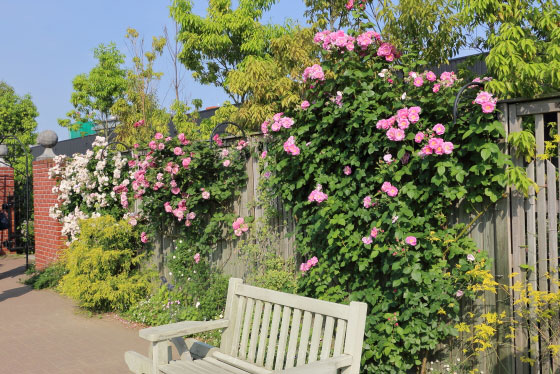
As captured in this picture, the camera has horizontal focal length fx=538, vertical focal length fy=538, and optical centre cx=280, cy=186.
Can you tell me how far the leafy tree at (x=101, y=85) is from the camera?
69.6 ft

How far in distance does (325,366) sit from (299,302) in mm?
587

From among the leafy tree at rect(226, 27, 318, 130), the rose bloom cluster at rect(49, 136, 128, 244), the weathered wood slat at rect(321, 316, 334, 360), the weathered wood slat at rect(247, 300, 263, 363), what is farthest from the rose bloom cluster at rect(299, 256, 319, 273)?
the leafy tree at rect(226, 27, 318, 130)

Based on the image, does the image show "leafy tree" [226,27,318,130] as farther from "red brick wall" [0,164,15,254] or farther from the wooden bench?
"red brick wall" [0,164,15,254]

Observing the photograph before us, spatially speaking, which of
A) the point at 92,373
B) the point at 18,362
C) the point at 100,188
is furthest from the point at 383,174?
the point at 100,188

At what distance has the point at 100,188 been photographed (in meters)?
8.48

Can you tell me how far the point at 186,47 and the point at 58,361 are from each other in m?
12.7

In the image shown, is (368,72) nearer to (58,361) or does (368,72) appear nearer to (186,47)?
(58,361)

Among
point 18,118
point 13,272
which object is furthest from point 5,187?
point 18,118

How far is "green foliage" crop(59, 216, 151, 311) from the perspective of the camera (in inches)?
284

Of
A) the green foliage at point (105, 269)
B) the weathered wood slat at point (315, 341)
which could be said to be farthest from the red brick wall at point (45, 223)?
the weathered wood slat at point (315, 341)

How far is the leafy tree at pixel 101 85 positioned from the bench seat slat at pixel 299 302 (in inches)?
750

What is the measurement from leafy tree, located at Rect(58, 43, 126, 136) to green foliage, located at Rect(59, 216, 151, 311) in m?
14.7

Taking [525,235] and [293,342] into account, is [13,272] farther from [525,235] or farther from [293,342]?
[525,235]

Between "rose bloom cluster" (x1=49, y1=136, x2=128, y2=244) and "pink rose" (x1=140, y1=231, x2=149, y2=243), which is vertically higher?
"rose bloom cluster" (x1=49, y1=136, x2=128, y2=244)
